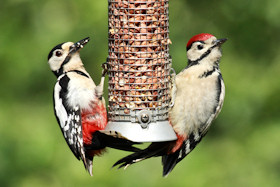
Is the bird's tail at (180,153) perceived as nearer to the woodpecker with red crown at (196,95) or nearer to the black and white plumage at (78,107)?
the woodpecker with red crown at (196,95)

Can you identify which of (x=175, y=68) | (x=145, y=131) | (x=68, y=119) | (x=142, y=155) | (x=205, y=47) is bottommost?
(x=175, y=68)

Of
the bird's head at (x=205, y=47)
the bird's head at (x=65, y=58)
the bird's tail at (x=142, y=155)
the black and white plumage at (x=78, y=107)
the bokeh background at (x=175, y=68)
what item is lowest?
the bokeh background at (x=175, y=68)

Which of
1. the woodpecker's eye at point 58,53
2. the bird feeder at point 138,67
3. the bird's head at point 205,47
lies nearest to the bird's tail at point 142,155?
the bird feeder at point 138,67

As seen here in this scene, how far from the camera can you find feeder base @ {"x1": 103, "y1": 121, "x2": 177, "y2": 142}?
21.0 feet

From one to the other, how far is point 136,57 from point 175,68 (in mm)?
2672

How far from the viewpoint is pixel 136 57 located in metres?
6.60

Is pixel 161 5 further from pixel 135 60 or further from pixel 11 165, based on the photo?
pixel 11 165

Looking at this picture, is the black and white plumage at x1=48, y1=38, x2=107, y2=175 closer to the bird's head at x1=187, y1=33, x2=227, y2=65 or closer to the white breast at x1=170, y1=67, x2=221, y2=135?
the white breast at x1=170, y1=67, x2=221, y2=135

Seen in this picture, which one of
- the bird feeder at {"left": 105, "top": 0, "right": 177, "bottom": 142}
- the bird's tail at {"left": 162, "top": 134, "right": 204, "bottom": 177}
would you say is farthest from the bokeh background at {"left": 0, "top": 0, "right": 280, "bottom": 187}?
the bird feeder at {"left": 105, "top": 0, "right": 177, "bottom": 142}

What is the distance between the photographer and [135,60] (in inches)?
260

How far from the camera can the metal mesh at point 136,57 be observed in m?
6.57

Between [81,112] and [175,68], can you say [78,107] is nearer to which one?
[81,112]

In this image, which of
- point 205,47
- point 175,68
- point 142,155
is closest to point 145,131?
point 142,155

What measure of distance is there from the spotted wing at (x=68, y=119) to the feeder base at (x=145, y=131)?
0.33 m
